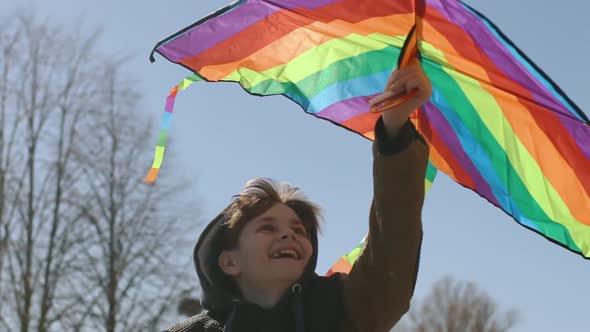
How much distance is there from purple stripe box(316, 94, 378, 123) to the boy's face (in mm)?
679

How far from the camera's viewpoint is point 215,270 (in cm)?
304

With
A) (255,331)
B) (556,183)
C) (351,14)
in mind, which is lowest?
(255,331)

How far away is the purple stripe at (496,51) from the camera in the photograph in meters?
3.17

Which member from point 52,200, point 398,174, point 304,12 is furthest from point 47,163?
point 398,174

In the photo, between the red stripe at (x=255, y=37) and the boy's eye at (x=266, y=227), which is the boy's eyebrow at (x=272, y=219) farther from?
the red stripe at (x=255, y=37)

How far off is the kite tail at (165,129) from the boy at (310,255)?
1.42 feet

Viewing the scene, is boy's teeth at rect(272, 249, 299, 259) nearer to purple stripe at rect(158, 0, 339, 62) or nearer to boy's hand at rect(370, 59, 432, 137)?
boy's hand at rect(370, 59, 432, 137)

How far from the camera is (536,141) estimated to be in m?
3.36

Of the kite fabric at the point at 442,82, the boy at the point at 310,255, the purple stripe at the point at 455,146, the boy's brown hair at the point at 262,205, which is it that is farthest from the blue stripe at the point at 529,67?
the boy's brown hair at the point at 262,205

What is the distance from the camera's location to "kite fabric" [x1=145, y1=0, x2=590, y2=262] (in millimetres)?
3242

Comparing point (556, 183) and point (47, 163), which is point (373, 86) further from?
point (47, 163)

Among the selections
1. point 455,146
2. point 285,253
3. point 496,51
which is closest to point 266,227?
point 285,253

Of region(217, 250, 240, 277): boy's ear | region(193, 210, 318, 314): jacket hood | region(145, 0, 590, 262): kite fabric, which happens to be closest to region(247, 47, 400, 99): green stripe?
region(145, 0, 590, 262): kite fabric

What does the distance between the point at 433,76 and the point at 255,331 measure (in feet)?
4.11
